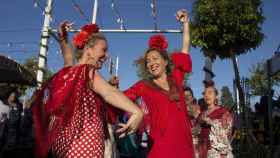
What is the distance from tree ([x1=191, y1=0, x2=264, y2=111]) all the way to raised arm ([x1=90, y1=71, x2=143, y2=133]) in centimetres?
1180

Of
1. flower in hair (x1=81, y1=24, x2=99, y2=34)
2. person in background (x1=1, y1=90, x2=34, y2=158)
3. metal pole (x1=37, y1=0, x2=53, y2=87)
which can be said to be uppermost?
metal pole (x1=37, y1=0, x2=53, y2=87)

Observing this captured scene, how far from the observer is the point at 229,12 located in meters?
14.1

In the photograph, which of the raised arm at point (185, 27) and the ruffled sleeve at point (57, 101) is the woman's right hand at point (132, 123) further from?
the raised arm at point (185, 27)

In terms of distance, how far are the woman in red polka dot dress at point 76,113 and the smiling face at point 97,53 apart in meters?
0.08

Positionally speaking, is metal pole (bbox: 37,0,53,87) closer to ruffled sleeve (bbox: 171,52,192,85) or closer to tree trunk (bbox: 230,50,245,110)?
tree trunk (bbox: 230,50,245,110)

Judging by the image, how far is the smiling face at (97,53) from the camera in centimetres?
270

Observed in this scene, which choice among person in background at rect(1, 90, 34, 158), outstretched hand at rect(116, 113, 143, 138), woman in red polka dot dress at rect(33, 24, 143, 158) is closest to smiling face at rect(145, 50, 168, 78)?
woman in red polka dot dress at rect(33, 24, 143, 158)

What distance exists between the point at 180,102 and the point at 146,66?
526mm

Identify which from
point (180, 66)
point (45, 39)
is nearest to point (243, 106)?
point (45, 39)

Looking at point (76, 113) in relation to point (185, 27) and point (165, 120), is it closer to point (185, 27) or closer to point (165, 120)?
point (165, 120)

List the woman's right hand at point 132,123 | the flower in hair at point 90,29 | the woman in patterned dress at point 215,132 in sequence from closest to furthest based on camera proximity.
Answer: the woman's right hand at point 132,123 → the flower in hair at point 90,29 → the woman in patterned dress at point 215,132

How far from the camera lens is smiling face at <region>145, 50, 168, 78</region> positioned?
367 centimetres

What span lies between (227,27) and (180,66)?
10.7 metres

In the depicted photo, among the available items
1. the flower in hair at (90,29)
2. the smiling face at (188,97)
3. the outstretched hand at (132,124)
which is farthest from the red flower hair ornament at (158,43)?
the smiling face at (188,97)
